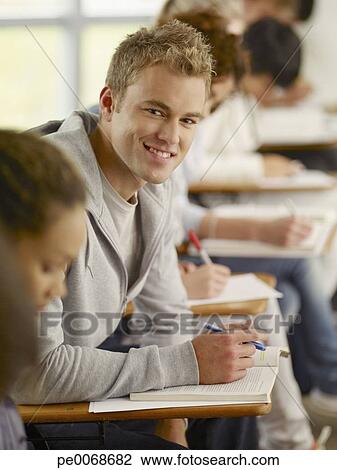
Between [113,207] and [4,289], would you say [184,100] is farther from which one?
[4,289]

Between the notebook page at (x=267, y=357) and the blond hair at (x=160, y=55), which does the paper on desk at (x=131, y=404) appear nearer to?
the notebook page at (x=267, y=357)

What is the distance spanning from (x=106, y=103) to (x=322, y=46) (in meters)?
3.40

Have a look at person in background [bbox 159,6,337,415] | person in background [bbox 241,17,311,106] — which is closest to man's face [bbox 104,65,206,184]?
person in background [bbox 159,6,337,415]

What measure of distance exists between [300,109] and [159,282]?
8.51 feet

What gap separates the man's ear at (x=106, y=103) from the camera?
1294mm

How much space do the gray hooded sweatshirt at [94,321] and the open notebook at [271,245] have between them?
0.64 m

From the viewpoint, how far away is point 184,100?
4.02ft

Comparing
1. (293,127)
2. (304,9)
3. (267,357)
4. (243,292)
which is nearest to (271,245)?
(243,292)

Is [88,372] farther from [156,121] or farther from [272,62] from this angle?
[272,62]

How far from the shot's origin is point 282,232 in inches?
86.7

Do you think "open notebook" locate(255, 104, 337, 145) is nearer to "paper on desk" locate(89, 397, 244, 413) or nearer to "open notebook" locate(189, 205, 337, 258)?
"open notebook" locate(189, 205, 337, 258)

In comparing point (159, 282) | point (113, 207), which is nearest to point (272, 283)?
point (159, 282)

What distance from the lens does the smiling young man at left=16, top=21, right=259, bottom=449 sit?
47.9 inches

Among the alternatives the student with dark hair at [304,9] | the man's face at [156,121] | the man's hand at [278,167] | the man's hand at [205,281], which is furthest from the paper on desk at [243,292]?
the student with dark hair at [304,9]
